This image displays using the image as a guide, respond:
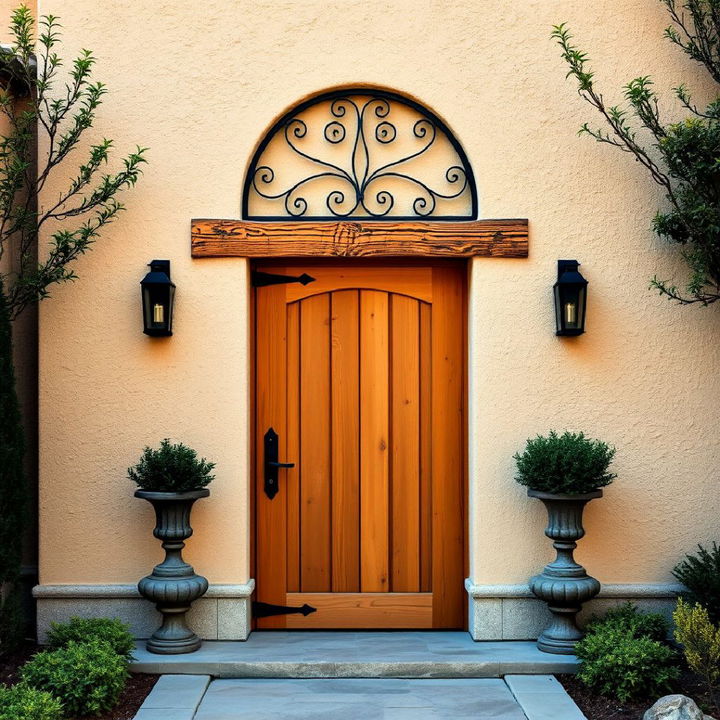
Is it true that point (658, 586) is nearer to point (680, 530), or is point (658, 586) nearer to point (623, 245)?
point (680, 530)

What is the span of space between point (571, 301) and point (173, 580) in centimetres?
275

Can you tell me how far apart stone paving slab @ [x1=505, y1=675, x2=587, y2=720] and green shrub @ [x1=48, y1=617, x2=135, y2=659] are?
202 centimetres

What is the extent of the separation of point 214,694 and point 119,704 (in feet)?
1.57

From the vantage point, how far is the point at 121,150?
5930 mm

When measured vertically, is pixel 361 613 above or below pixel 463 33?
below

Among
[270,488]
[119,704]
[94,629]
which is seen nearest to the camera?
[119,704]

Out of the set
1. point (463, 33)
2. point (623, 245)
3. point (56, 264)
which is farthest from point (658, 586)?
point (56, 264)

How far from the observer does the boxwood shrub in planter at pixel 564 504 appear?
546 centimetres

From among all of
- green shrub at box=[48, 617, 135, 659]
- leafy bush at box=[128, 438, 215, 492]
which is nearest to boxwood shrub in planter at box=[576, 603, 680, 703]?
leafy bush at box=[128, 438, 215, 492]

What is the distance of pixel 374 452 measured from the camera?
611cm

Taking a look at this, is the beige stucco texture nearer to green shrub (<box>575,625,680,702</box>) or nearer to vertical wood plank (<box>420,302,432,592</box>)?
vertical wood plank (<box>420,302,432,592</box>)

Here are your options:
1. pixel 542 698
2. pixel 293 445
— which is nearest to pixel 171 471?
pixel 293 445

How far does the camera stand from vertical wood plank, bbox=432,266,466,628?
6105 millimetres

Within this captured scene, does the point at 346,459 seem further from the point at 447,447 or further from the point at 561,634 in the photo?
the point at 561,634
